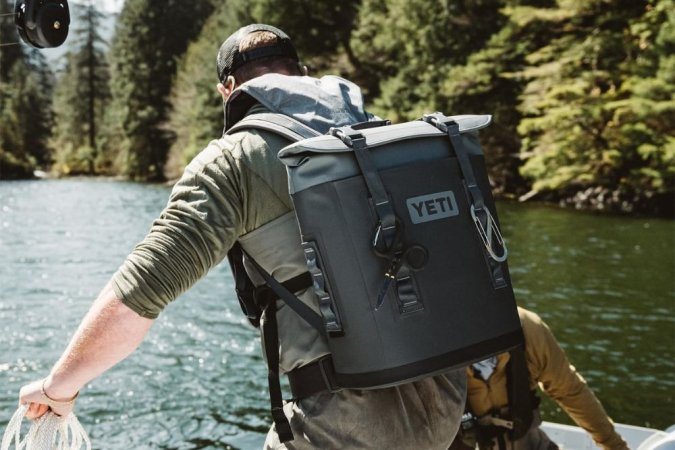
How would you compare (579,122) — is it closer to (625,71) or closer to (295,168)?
(625,71)

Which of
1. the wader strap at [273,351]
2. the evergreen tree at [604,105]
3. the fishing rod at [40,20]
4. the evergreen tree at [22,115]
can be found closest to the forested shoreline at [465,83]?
the evergreen tree at [604,105]

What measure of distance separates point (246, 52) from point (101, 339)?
0.77 metres

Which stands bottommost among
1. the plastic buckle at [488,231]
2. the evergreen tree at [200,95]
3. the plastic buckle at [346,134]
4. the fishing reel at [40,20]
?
the plastic buckle at [488,231]

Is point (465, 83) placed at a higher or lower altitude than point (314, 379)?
higher

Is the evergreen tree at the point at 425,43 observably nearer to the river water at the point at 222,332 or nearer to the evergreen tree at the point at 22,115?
the river water at the point at 222,332

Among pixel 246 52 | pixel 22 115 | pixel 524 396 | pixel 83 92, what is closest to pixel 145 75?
pixel 83 92

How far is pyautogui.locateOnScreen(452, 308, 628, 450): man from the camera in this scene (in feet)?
10.7

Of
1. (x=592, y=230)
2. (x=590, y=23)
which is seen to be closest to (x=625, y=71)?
(x=590, y=23)

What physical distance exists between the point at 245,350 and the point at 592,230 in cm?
1173

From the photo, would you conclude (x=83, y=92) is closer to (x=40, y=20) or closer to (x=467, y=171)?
(x=40, y=20)

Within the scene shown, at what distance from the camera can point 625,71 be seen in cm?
2266

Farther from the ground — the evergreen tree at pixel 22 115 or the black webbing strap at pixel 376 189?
the evergreen tree at pixel 22 115

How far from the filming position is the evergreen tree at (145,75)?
53.0 metres

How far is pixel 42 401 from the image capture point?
1.72 meters
